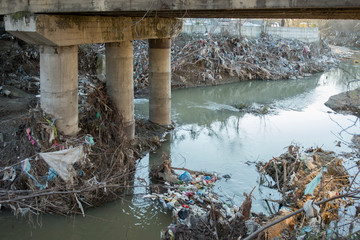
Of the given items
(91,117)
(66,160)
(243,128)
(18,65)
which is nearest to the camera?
(66,160)

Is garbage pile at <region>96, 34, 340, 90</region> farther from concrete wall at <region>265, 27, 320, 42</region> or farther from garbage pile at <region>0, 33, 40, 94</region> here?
garbage pile at <region>0, 33, 40, 94</region>

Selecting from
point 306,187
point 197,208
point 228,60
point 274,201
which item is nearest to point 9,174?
point 197,208

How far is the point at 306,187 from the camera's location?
23.2ft

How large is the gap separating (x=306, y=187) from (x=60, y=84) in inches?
234

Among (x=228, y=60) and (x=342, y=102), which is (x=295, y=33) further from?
(x=342, y=102)

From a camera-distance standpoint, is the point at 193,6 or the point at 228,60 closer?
the point at 193,6

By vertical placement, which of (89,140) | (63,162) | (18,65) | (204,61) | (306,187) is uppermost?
(204,61)

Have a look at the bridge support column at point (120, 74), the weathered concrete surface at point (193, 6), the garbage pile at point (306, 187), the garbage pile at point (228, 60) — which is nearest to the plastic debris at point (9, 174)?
the weathered concrete surface at point (193, 6)

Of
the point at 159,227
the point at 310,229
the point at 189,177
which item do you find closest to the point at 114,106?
the point at 189,177

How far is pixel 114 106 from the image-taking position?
415 inches

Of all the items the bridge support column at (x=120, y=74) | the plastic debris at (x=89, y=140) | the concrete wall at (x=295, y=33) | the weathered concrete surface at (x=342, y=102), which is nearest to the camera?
the plastic debris at (x=89, y=140)

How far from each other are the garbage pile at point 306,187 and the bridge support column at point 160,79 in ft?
14.7

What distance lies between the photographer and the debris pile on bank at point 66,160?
761cm

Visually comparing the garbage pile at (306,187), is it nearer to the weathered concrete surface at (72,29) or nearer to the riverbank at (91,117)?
the riverbank at (91,117)
